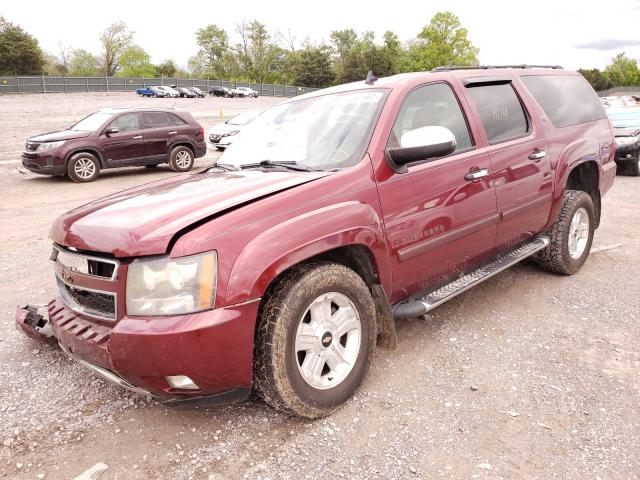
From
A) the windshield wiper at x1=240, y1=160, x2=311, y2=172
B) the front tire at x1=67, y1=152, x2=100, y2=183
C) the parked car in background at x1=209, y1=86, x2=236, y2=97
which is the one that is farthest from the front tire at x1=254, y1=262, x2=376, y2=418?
the parked car in background at x1=209, y1=86, x2=236, y2=97

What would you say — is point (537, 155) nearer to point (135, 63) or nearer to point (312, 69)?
point (312, 69)

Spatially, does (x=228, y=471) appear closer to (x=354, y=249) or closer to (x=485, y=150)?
(x=354, y=249)

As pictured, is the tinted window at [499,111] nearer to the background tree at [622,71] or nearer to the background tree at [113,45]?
the background tree at [113,45]

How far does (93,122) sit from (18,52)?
5919 cm

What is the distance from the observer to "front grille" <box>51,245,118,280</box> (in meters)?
2.46

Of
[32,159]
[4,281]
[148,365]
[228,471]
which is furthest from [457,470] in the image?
[32,159]

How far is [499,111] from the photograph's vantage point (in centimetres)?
405

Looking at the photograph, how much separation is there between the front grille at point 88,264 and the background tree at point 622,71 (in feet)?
461

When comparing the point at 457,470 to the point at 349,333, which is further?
the point at 349,333

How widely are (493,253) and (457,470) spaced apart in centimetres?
195

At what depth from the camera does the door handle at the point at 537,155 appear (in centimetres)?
414

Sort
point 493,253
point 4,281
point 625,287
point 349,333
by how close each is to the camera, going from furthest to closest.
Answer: point 4,281 → point 625,287 → point 493,253 → point 349,333

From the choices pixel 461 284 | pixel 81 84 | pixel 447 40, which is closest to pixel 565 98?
pixel 461 284

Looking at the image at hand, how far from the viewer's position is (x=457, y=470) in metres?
2.45
